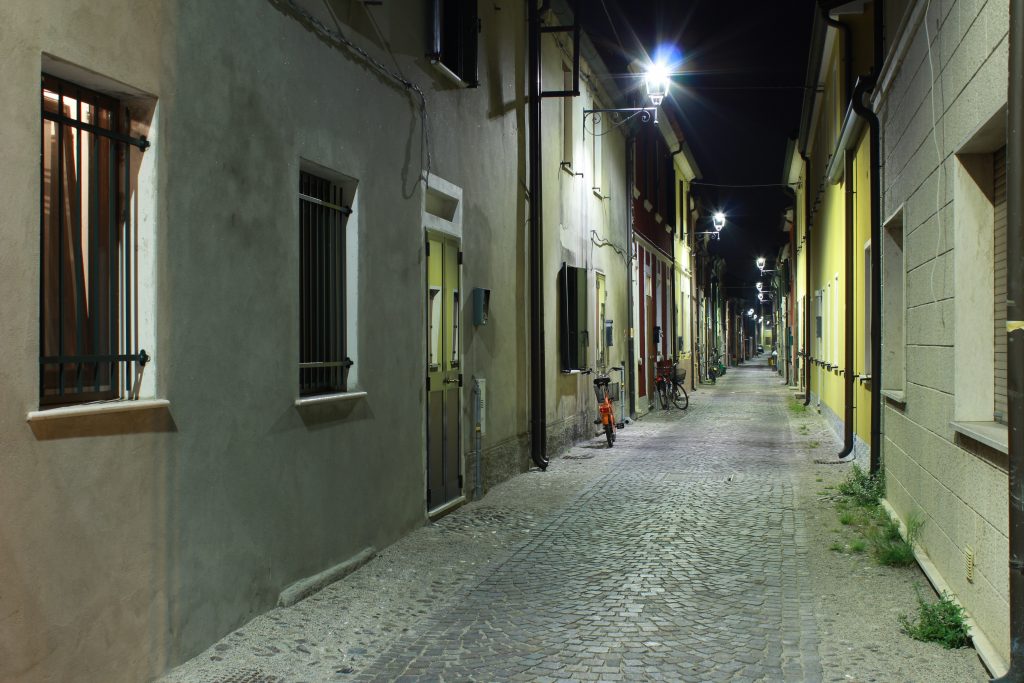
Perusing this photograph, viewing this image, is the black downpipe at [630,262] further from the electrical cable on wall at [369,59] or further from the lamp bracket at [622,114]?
the electrical cable on wall at [369,59]

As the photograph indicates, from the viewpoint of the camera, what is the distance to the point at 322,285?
6324mm

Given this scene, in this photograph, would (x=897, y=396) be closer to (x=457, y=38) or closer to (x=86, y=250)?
→ (x=457, y=38)

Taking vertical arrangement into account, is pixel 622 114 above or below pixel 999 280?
above

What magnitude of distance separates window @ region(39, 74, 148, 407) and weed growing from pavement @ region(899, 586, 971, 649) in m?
4.17

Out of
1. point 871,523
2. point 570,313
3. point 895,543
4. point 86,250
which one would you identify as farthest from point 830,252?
point 86,250

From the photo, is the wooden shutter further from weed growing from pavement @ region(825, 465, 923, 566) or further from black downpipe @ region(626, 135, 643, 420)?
black downpipe @ region(626, 135, 643, 420)

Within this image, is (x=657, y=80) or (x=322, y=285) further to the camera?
Answer: (x=657, y=80)

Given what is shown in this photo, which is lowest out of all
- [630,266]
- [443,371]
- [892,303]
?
[443,371]

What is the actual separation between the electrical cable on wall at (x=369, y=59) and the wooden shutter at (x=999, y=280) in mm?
4085

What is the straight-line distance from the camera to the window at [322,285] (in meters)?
6.06

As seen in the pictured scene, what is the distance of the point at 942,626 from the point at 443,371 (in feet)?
15.9

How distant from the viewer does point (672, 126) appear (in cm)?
2497

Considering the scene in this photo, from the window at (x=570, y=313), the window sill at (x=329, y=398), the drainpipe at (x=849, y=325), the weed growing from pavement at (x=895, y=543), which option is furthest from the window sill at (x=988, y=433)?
the window at (x=570, y=313)

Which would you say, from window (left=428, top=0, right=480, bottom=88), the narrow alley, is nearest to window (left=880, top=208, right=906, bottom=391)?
the narrow alley
